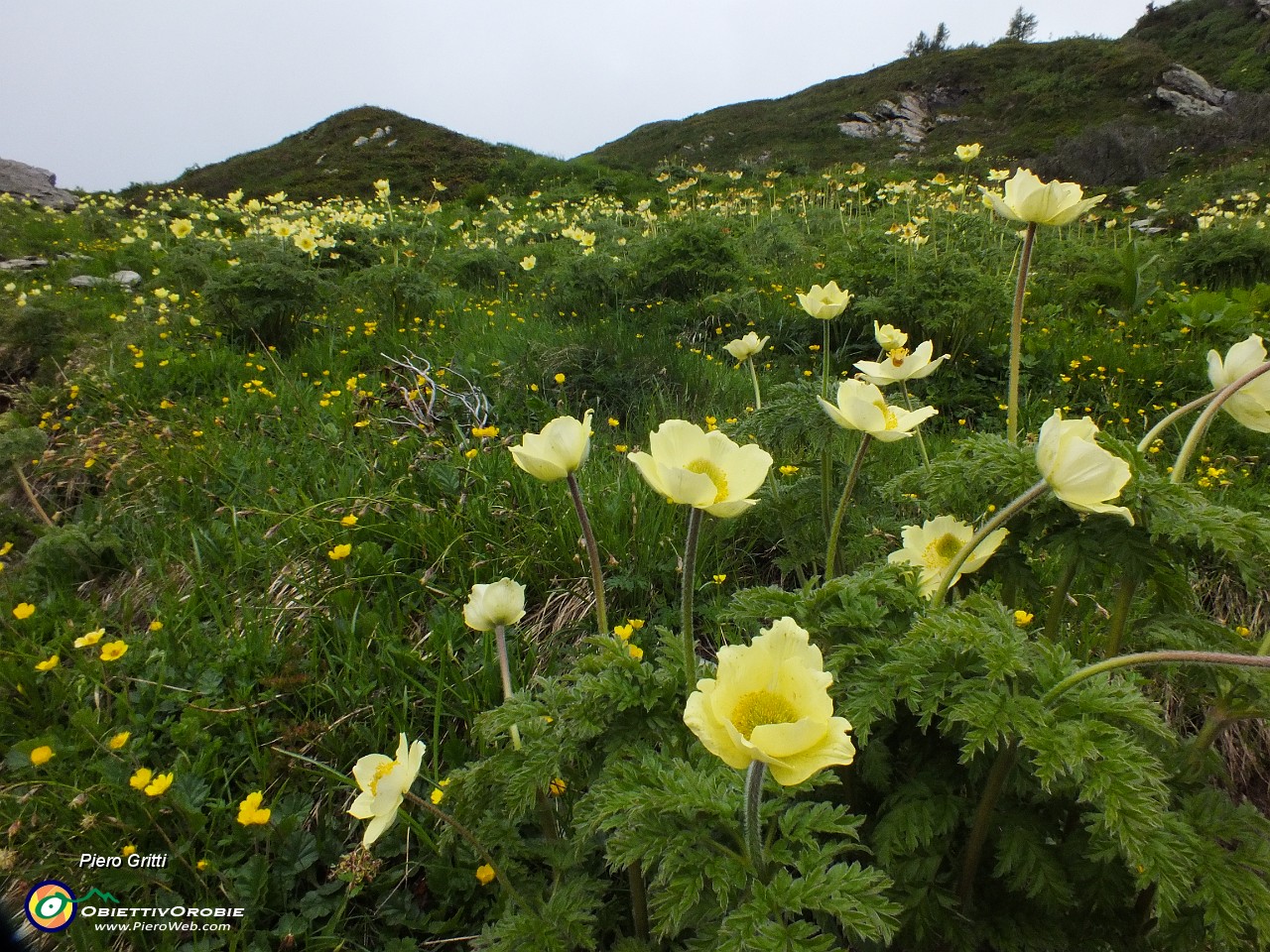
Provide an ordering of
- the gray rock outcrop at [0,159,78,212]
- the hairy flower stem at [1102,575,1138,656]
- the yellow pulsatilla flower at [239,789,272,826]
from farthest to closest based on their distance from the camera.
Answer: the gray rock outcrop at [0,159,78,212] < the yellow pulsatilla flower at [239,789,272,826] < the hairy flower stem at [1102,575,1138,656]

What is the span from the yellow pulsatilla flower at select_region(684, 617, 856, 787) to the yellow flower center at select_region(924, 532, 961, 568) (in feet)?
2.39

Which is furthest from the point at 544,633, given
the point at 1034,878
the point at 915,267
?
the point at 915,267

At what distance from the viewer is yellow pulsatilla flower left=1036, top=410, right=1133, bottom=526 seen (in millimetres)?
950

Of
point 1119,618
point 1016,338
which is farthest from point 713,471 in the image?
point 1016,338

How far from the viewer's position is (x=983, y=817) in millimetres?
1013

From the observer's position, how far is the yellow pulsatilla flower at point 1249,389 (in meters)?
1.21

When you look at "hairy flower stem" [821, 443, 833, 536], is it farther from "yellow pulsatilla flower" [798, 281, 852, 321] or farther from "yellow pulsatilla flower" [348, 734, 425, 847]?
"yellow pulsatilla flower" [348, 734, 425, 847]

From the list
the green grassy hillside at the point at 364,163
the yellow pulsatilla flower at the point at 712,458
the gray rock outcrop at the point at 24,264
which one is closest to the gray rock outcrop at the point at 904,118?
the green grassy hillside at the point at 364,163

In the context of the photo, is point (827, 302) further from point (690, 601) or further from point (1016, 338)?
point (690, 601)

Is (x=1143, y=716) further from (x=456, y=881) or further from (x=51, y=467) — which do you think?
(x=51, y=467)

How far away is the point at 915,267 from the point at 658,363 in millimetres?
1895

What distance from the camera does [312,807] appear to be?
148 cm

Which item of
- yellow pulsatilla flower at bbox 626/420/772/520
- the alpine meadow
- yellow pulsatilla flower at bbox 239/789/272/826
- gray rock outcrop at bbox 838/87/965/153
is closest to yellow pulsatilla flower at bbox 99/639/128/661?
the alpine meadow

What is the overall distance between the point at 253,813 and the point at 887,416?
1538 mm
